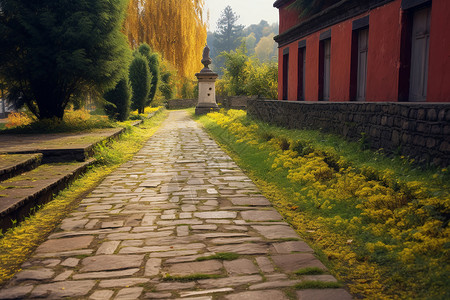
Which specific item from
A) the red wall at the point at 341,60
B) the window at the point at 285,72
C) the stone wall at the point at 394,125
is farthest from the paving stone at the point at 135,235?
the window at the point at 285,72

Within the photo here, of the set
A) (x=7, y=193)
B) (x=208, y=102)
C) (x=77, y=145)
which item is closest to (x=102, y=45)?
(x=77, y=145)

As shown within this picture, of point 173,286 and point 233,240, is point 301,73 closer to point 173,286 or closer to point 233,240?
point 233,240

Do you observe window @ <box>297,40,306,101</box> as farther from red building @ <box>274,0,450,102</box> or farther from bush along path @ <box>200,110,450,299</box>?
bush along path @ <box>200,110,450,299</box>

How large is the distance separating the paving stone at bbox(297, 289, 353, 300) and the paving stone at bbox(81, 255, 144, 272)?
1378 mm

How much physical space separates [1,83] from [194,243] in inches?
407

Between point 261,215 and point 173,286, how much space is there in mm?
1907

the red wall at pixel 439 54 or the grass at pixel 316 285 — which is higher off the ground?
the red wall at pixel 439 54

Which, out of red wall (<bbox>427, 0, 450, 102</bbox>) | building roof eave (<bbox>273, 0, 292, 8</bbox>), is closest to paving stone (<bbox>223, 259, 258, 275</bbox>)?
red wall (<bbox>427, 0, 450, 102</bbox>)

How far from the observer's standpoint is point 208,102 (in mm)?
23562

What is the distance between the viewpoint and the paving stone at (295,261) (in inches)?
122

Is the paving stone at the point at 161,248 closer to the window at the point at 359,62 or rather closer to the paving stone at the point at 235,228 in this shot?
the paving stone at the point at 235,228

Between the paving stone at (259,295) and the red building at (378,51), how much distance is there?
214 inches

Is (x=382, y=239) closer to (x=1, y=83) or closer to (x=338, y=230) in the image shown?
(x=338, y=230)

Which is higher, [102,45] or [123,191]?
[102,45]
